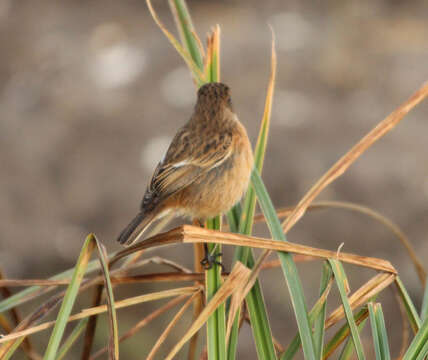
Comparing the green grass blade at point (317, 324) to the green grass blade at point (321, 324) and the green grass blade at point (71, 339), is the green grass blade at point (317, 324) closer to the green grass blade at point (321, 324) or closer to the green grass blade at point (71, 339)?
the green grass blade at point (321, 324)

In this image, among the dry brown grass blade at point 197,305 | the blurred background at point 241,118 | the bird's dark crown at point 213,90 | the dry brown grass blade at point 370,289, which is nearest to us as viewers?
the dry brown grass blade at point 370,289

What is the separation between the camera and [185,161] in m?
2.77

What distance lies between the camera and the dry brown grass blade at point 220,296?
195 cm

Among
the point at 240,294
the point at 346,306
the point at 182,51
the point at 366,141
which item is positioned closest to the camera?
the point at 346,306

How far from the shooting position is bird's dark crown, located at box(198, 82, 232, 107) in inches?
107

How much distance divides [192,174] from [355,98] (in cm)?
535

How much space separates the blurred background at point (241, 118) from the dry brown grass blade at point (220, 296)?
398cm

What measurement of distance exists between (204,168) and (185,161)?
0.09m

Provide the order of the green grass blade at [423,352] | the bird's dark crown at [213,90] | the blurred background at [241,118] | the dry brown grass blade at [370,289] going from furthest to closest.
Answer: the blurred background at [241,118]
the bird's dark crown at [213,90]
the dry brown grass blade at [370,289]
the green grass blade at [423,352]

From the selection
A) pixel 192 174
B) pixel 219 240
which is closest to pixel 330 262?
pixel 219 240

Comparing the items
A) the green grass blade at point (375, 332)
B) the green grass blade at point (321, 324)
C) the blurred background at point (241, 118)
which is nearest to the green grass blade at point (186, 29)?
the green grass blade at point (321, 324)

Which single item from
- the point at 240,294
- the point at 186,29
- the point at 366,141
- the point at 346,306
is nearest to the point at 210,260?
the point at 240,294

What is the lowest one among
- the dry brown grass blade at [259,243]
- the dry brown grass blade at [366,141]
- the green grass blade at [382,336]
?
the green grass blade at [382,336]

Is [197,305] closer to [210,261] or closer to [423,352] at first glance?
[210,261]
